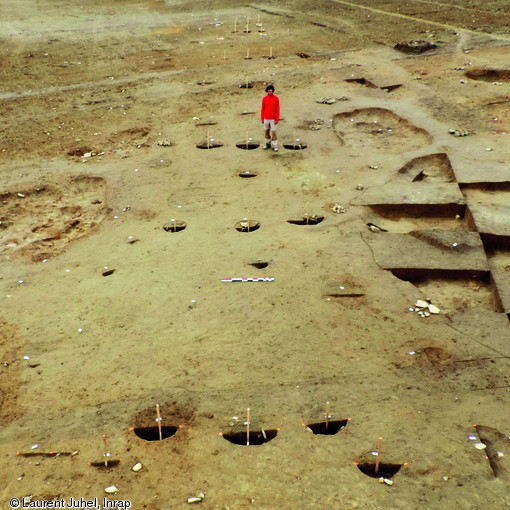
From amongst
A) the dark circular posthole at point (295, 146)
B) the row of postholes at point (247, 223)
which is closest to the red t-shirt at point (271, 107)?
the dark circular posthole at point (295, 146)

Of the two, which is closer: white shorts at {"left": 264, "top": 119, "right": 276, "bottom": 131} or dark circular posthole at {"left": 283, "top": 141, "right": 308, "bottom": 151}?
white shorts at {"left": 264, "top": 119, "right": 276, "bottom": 131}

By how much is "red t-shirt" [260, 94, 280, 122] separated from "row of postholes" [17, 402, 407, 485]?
715cm

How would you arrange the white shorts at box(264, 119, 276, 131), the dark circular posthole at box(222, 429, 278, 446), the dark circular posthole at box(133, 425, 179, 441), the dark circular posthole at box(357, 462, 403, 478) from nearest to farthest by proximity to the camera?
the dark circular posthole at box(357, 462, 403, 478) → the dark circular posthole at box(222, 429, 278, 446) → the dark circular posthole at box(133, 425, 179, 441) → the white shorts at box(264, 119, 276, 131)

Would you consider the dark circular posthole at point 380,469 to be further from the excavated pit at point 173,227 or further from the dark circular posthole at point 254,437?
the excavated pit at point 173,227

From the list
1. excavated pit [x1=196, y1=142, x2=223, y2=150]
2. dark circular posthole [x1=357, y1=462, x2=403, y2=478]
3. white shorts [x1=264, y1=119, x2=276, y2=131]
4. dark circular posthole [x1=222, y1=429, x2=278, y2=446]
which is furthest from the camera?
excavated pit [x1=196, y1=142, x2=223, y2=150]

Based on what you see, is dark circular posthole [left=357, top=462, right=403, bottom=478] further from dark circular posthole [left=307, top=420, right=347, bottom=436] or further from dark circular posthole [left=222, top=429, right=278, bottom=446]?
dark circular posthole [left=222, top=429, right=278, bottom=446]

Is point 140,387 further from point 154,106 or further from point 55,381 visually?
point 154,106

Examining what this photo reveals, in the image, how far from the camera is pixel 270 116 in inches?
424

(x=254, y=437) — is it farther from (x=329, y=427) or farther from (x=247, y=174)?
(x=247, y=174)

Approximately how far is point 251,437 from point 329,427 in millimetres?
805

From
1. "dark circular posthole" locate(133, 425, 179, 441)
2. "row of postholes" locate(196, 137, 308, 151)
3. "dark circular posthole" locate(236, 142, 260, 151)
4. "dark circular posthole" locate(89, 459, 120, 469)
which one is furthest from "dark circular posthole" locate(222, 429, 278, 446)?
"dark circular posthole" locate(236, 142, 260, 151)

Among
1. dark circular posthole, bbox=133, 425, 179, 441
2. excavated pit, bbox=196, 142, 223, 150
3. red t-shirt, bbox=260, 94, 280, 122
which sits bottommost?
dark circular posthole, bbox=133, 425, 179, 441

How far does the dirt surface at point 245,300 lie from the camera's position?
4723 millimetres

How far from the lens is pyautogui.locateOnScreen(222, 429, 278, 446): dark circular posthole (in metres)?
5.07
